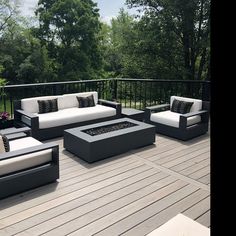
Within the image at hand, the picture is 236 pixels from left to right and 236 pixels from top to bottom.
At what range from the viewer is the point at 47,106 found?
5234mm

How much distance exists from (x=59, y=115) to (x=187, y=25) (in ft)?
22.8

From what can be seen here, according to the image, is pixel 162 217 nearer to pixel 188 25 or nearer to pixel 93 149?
pixel 93 149

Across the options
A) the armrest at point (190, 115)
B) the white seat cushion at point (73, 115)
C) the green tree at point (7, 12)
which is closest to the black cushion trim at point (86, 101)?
the white seat cushion at point (73, 115)

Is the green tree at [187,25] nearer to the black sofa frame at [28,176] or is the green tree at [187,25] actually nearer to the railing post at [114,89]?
the railing post at [114,89]

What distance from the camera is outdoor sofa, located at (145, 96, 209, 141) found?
4.89m

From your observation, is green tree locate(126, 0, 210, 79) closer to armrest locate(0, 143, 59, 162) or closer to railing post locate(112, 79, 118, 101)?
railing post locate(112, 79, 118, 101)

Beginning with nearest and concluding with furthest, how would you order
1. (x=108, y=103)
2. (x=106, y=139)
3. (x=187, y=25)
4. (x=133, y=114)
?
(x=106, y=139)
(x=133, y=114)
(x=108, y=103)
(x=187, y=25)

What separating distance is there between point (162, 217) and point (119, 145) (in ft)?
5.59

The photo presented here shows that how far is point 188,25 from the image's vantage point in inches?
393

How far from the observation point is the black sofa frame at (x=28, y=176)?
292 centimetres

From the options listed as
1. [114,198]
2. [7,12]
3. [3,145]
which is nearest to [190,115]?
[114,198]

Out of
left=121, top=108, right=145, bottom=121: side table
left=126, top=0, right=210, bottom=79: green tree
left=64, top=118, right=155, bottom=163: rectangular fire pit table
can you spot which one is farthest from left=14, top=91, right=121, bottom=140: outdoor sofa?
left=126, top=0, right=210, bottom=79: green tree

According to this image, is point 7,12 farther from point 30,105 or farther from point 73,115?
point 73,115
